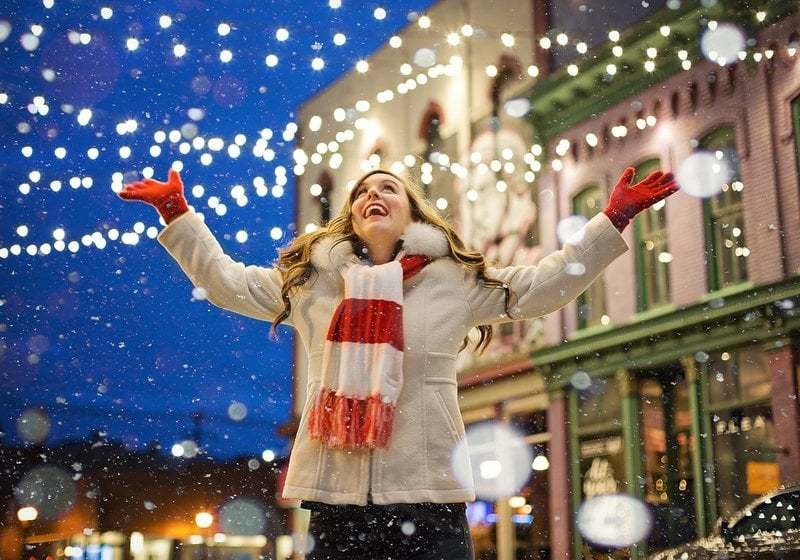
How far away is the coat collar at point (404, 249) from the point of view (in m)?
3.35

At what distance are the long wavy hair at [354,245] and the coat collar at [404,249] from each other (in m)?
0.02

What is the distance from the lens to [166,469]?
148ft

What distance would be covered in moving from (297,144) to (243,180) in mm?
16293

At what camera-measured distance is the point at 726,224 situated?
11688 mm

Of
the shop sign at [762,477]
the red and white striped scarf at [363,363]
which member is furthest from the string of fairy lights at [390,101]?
the red and white striped scarf at [363,363]

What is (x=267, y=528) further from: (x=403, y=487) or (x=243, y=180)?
(x=403, y=487)

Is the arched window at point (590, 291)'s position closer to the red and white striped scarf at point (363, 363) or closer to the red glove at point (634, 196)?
the red glove at point (634, 196)

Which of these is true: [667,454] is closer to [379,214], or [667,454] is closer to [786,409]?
[786,409]

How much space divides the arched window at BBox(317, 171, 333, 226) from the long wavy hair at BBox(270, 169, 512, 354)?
16.1 metres

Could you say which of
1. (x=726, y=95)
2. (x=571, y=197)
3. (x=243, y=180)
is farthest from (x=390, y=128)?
(x=243, y=180)

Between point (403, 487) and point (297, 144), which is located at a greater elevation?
point (297, 144)

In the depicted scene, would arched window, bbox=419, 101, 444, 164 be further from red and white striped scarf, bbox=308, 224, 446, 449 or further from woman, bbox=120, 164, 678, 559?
red and white striped scarf, bbox=308, 224, 446, 449

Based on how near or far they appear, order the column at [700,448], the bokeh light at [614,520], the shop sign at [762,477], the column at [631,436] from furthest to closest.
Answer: the column at [631,436], the bokeh light at [614,520], the column at [700,448], the shop sign at [762,477]

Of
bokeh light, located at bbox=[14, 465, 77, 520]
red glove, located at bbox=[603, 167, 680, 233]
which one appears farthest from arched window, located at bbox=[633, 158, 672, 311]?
bokeh light, located at bbox=[14, 465, 77, 520]
